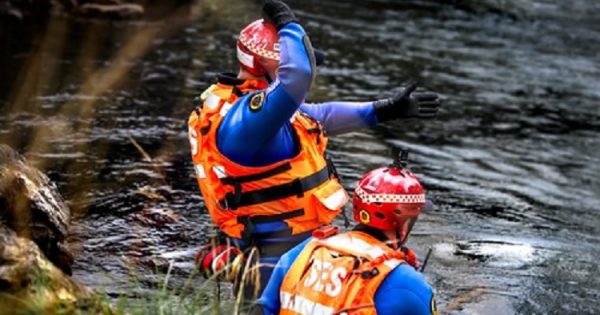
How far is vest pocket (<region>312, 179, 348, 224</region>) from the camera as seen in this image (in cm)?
566

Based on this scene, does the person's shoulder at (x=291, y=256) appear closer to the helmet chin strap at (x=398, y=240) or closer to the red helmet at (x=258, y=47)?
the helmet chin strap at (x=398, y=240)

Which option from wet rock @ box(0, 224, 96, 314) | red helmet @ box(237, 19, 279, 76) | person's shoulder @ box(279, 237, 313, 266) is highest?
red helmet @ box(237, 19, 279, 76)

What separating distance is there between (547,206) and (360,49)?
25.6ft

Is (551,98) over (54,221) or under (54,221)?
under

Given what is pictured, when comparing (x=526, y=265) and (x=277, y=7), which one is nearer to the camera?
(x=277, y=7)

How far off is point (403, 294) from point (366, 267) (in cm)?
21

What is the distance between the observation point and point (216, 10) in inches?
810

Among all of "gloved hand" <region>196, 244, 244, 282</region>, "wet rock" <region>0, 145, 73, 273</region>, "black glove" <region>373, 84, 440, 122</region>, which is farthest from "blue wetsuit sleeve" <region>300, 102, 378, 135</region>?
"wet rock" <region>0, 145, 73, 273</region>

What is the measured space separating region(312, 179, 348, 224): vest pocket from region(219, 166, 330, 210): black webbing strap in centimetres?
5

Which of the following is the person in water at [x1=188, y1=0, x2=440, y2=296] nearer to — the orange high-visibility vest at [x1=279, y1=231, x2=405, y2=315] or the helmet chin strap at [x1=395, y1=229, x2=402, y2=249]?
the orange high-visibility vest at [x1=279, y1=231, x2=405, y2=315]

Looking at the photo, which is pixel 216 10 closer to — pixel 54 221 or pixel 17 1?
pixel 17 1

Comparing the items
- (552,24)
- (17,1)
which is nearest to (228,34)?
(17,1)

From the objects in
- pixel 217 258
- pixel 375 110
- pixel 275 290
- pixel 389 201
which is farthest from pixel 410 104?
pixel 275 290

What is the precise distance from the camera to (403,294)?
4.63 metres
